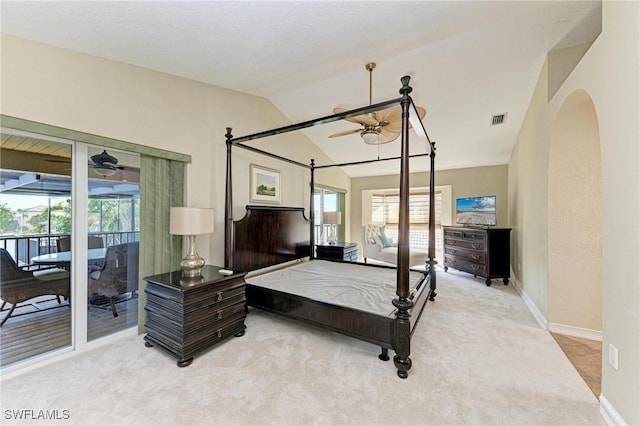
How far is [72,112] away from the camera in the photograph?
6.84ft

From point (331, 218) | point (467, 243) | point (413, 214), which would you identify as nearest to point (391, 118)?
point (331, 218)

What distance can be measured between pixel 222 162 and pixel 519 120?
4.62m

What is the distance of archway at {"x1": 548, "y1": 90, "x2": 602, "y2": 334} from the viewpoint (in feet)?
8.34

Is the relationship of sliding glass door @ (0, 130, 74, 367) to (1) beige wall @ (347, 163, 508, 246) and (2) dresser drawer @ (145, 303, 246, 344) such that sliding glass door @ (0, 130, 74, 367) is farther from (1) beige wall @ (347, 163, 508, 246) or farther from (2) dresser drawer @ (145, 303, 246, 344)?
(1) beige wall @ (347, 163, 508, 246)

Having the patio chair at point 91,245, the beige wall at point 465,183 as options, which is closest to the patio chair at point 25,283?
the patio chair at point 91,245

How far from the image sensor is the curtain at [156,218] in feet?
8.53

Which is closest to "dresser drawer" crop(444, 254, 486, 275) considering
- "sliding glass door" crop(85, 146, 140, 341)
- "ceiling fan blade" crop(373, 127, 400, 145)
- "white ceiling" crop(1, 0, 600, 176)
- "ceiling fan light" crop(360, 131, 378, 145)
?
"white ceiling" crop(1, 0, 600, 176)

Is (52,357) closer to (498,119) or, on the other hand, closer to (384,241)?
(384,241)

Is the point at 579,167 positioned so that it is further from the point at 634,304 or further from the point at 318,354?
the point at 318,354

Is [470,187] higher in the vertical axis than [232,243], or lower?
higher

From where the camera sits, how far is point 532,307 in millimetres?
3221

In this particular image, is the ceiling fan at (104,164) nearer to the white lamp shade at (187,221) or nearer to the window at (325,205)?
the white lamp shade at (187,221)

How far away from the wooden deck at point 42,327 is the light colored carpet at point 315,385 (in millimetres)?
219

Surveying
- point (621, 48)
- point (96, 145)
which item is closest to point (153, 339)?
point (96, 145)
